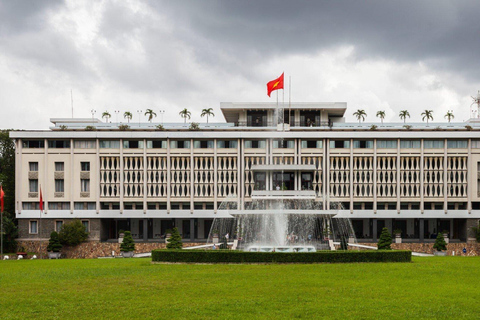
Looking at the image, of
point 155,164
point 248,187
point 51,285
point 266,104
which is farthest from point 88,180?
point 51,285

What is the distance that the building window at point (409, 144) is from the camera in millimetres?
60469

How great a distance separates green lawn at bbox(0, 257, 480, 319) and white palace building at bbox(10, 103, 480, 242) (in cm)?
3109

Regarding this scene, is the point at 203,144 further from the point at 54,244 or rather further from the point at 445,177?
the point at 445,177

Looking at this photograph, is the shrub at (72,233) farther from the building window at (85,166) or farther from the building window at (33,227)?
the building window at (85,166)

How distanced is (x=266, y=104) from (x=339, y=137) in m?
9.68

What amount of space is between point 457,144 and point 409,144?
540cm

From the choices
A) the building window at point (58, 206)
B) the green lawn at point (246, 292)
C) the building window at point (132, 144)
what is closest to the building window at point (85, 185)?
the building window at point (58, 206)

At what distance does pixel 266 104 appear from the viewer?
208 ft

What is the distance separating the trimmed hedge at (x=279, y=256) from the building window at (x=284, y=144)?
98.1ft

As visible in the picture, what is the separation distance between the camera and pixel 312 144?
61188 mm

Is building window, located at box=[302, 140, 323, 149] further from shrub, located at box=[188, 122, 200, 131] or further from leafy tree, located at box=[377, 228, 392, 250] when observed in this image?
leafy tree, located at box=[377, 228, 392, 250]

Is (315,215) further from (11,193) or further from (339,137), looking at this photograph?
(11,193)

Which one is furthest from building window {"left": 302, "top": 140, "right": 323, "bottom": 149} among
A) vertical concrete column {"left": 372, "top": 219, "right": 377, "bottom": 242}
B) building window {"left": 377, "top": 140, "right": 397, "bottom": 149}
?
vertical concrete column {"left": 372, "top": 219, "right": 377, "bottom": 242}

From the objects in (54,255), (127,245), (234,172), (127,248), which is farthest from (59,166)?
(234,172)
